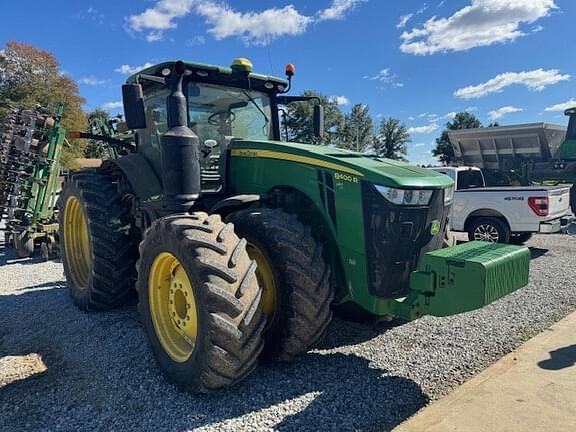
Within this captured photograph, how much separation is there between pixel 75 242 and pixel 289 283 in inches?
148

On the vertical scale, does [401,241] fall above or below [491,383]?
above

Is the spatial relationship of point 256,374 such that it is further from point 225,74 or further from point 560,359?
point 225,74

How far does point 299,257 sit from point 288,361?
0.88 m

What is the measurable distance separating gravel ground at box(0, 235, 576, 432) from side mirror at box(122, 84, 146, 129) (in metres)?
1.98

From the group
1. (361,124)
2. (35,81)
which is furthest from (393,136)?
(35,81)

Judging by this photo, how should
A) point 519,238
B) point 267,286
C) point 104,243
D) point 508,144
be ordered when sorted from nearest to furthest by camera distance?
point 267,286 → point 104,243 → point 519,238 → point 508,144

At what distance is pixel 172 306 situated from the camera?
11.5 feet

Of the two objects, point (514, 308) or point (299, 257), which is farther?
point (514, 308)

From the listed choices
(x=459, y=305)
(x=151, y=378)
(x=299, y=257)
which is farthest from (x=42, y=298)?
(x=459, y=305)

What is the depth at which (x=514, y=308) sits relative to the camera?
5133mm

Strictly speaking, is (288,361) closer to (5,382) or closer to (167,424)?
(167,424)

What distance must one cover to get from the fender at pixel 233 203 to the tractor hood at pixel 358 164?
446 mm

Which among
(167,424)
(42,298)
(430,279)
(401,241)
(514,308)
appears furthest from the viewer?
(42,298)

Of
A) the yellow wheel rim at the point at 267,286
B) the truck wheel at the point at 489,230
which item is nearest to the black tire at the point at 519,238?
the truck wheel at the point at 489,230
